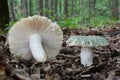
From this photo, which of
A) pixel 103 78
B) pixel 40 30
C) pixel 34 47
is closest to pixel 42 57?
pixel 34 47

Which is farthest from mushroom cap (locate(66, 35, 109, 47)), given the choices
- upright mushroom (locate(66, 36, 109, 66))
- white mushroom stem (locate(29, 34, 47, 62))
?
white mushroom stem (locate(29, 34, 47, 62))

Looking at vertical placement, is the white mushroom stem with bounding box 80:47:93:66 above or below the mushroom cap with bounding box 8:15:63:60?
below

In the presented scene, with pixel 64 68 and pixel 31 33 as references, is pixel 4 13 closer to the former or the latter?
pixel 31 33

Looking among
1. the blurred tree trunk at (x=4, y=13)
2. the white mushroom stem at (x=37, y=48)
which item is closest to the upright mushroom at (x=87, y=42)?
the white mushroom stem at (x=37, y=48)

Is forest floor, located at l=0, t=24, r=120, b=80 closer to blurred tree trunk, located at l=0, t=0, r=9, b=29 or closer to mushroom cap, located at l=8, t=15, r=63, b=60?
mushroom cap, located at l=8, t=15, r=63, b=60

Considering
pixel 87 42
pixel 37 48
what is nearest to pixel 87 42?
pixel 87 42

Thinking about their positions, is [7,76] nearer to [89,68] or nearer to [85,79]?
[85,79]
